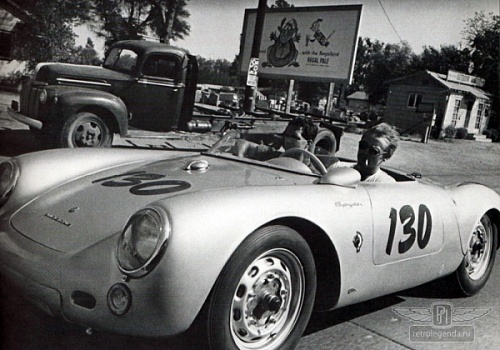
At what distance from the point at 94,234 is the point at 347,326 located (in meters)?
1.21

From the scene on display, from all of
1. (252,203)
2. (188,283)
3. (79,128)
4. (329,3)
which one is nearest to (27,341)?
(188,283)

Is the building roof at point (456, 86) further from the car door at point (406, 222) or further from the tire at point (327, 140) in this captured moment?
the tire at point (327, 140)

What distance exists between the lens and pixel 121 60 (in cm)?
580

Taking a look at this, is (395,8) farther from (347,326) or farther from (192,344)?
(192,344)

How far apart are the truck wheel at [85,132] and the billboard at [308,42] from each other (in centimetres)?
382

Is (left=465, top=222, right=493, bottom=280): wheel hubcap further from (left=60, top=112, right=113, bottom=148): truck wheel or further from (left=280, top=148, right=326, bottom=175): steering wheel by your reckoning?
(left=60, top=112, right=113, bottom=148): truck wheel

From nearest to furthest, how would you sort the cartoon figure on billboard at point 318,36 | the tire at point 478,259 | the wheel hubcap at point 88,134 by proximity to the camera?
the tire at point 478,259 → the wheel hubcap at point 88,134 → the cartoon figure on billboard at point 318,36

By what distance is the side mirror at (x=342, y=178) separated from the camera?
2160 mm

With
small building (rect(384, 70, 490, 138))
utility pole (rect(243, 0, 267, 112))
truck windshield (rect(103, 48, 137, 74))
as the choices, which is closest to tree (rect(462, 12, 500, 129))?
small building (rect(384, 70, 490, 138))

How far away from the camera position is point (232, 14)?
4.88 metres

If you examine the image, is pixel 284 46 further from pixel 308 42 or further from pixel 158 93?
pixel 158 93

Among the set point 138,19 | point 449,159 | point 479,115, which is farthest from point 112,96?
point 449,159

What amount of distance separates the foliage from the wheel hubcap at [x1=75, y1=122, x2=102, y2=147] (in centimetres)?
86

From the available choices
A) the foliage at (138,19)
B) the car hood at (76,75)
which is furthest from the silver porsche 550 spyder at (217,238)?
the car hood at (76,75)
